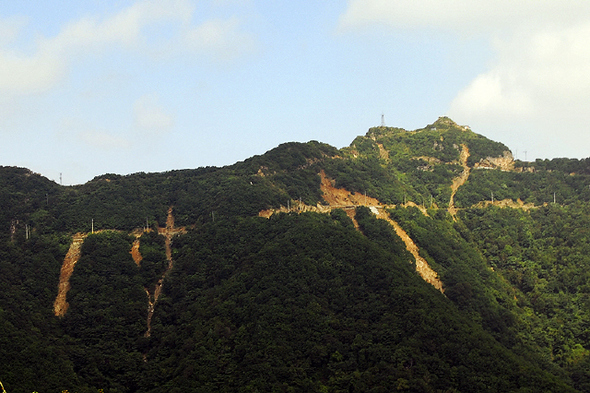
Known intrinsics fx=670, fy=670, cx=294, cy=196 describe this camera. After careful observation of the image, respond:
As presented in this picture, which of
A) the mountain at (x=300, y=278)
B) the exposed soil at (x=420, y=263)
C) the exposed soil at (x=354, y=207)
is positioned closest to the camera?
the mountain at (x=300, y=278)

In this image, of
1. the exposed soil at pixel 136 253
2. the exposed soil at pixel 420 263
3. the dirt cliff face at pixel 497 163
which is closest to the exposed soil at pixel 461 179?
the dirt cliff face at pixel 497 163

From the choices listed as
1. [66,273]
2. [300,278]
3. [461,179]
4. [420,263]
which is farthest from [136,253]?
[461,179]

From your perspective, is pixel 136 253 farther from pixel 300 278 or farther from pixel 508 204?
pixel 508 204

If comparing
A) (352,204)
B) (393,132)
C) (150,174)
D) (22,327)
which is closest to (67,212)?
(150,174)

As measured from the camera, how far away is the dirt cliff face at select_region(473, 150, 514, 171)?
103938 millimetres

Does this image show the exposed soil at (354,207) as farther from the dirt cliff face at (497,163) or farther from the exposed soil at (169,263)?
the dirt cliff face at (497,163)

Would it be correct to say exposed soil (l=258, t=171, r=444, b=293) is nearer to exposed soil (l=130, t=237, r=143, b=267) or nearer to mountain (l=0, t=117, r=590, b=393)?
mountain (l=0, t=117, r=590, b=393)

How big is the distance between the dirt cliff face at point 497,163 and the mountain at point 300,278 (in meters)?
1.70

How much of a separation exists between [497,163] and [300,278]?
168 ft

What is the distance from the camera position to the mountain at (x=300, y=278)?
5638 cm

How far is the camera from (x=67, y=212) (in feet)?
264

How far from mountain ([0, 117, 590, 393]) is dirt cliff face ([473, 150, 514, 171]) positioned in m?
1.70

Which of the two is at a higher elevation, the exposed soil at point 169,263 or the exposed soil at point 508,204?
the exposed soil at point 508,204

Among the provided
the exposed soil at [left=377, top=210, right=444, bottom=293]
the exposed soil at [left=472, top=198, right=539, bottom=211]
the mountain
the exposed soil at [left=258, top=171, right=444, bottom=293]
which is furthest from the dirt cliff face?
the exposed soil at [left=377, top=210, right=444, bottom=293]
